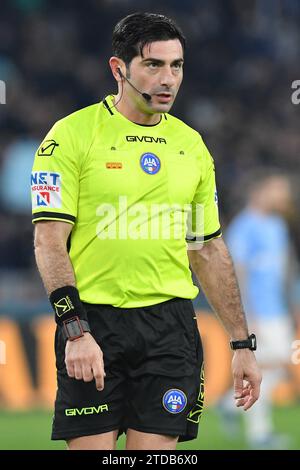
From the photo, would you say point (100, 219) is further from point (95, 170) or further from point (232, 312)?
point (232, 312)

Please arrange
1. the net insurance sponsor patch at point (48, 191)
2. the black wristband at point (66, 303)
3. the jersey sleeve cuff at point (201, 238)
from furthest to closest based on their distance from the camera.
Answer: the jersey sleeve cuff at point (201, 238) → the net insurance sponsor patch at point (48, 191) → the black wristband at point (66, 303)

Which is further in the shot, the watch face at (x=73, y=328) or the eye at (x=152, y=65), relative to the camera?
the eye at (x=152, y=65)

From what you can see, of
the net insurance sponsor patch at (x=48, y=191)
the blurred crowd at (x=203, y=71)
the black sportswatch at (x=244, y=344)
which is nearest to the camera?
the net insurance sponsor patch at (x=48, y=191)

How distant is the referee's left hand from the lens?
5.83 metres

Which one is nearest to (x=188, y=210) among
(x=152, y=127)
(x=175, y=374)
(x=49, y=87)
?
(x=152, y=127)

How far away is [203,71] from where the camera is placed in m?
19.4

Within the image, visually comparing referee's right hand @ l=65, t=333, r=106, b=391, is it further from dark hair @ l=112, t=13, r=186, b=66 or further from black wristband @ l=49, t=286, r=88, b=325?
dark hair @ l=112, t=13, r=186, b=66

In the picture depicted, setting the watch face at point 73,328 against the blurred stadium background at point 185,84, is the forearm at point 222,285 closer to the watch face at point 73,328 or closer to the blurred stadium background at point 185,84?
the watch face at point 73,328

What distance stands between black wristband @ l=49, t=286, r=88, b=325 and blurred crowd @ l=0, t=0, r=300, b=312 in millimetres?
10721

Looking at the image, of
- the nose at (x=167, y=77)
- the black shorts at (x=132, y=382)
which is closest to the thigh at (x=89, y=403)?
the black shorts at (x=132, y=382)

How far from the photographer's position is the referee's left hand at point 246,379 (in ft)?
19.1

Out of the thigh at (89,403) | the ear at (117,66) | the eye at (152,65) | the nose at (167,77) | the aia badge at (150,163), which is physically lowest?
the thigh at (89,403)

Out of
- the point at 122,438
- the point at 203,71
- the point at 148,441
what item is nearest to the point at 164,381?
the point at 148,441

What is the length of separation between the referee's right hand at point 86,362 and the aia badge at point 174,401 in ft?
1.47
